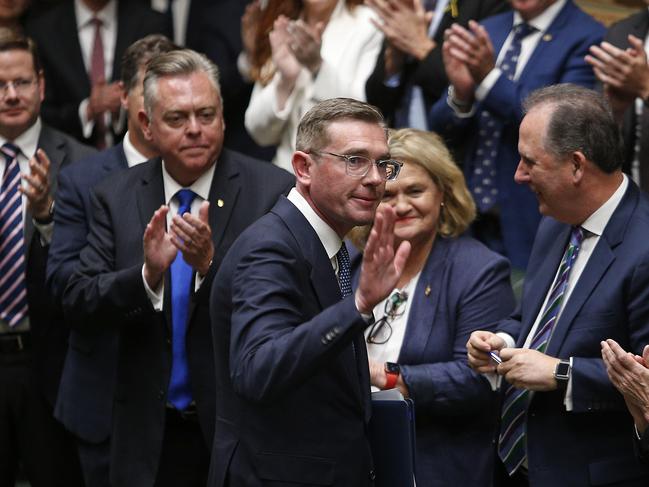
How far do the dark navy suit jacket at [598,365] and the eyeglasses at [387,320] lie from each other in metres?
0.81

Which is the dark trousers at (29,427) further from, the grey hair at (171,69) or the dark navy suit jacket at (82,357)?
the grey hair at (171,69)

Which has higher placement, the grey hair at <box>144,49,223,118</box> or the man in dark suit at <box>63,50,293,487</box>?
the grey hair at <box>144,49,223,118</box>

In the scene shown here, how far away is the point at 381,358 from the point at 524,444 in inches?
30.0

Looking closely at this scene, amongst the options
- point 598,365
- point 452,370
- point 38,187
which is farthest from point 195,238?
point 598,365

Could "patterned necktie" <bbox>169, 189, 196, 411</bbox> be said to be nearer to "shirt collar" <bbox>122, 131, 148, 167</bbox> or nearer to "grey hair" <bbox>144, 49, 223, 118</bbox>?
"grey hair" <bbox>144, 49, 223, 118</bbox>

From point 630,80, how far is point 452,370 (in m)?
1.50

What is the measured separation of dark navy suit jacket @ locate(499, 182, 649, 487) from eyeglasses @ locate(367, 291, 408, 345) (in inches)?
32.0

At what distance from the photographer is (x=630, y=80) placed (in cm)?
544

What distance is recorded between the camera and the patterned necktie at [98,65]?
715cm

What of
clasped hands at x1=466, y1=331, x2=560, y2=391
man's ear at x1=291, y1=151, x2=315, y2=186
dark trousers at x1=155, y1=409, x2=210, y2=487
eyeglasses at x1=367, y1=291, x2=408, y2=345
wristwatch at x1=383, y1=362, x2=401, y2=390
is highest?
man's ear at x1=291, y1=151, x2=315, y2=186

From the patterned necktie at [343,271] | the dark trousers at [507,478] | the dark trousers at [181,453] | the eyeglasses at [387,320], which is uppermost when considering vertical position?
the patterned necktie at [343,271]

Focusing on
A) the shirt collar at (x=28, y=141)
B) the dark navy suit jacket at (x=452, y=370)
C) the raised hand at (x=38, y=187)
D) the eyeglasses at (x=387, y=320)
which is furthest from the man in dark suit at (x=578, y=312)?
the shirt collar at (x=28, y=141)

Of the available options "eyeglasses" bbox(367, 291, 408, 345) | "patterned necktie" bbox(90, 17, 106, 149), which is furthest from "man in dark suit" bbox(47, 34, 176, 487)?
"patterned necktie" bbox(90, 17, 106, 149)

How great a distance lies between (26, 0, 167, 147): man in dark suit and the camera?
7117 millimetres
